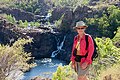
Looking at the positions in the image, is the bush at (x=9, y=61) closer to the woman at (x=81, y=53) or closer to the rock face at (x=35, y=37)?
the woman at (x=81, y=53)

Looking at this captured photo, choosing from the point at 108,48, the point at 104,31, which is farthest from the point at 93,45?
the point at 104,31

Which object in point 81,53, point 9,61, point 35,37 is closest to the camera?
point 81,53

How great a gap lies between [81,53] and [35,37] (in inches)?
2700

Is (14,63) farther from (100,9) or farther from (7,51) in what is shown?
(100,9)

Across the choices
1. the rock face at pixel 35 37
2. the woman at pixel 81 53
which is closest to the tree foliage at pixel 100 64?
the woman at pixel 81 53

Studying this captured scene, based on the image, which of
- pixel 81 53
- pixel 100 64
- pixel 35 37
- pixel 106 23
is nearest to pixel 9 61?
pixel 100 64

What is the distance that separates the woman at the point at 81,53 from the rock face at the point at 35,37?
62.4 metres

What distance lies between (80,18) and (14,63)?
6093cm

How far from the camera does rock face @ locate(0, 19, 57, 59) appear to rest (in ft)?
236

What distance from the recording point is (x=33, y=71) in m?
53.8

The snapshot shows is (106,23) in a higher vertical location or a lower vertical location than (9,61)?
lower

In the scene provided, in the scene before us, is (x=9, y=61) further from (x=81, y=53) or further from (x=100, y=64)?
(x=81, y=53)

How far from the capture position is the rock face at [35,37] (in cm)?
7200

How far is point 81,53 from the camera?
8617mm
